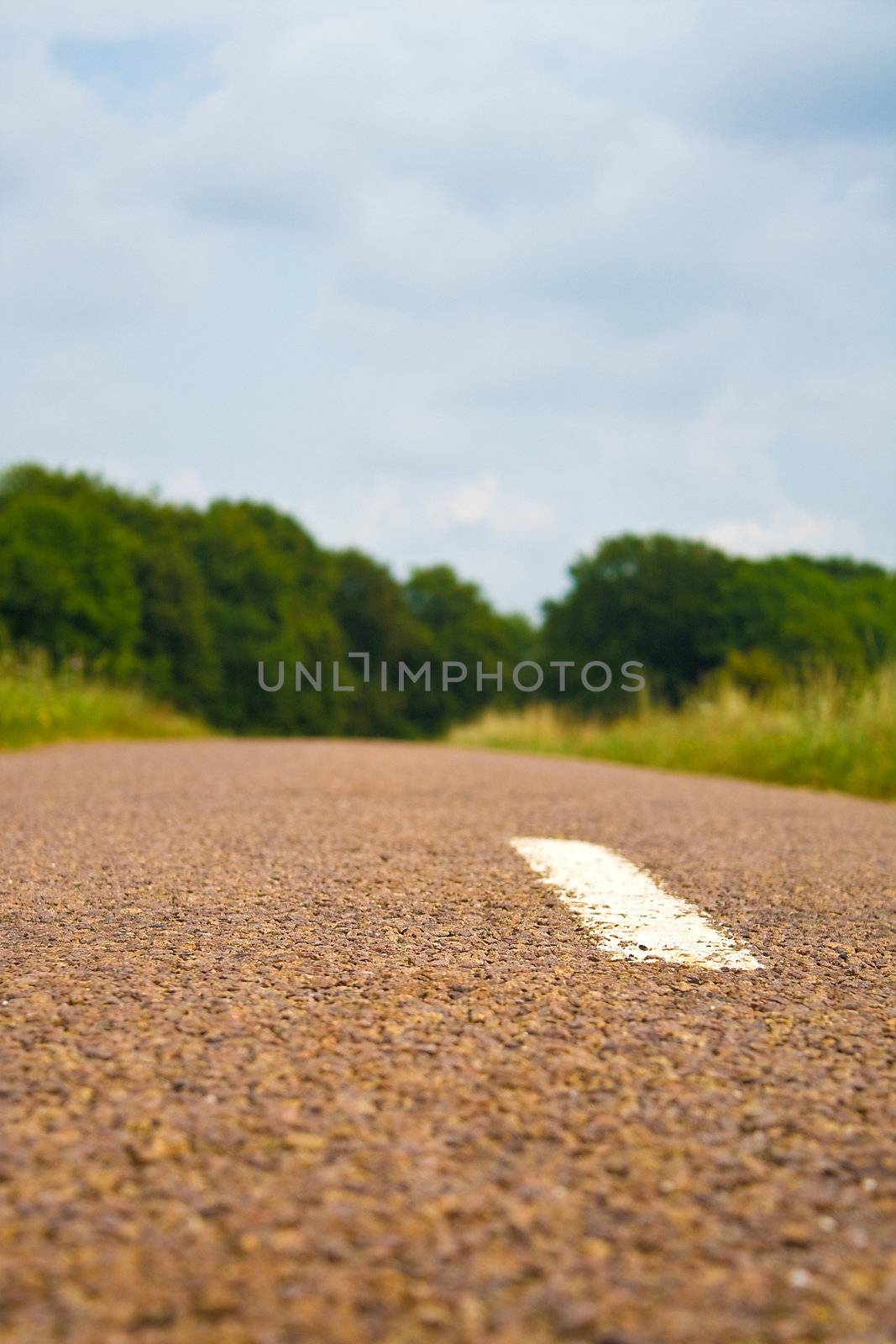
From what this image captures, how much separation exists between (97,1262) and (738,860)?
3.22 m

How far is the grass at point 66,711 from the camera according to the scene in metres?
12.6

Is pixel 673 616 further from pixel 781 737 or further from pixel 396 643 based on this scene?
pixel 781 737

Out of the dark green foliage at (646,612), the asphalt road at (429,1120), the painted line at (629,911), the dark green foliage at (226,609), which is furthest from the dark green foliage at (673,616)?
the asphalt road at (429,1120)

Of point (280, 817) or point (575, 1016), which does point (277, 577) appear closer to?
point (280, 817)

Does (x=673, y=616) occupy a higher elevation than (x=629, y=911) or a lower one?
higher

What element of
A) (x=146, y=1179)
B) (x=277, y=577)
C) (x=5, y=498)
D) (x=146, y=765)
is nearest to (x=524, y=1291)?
(x=146, y=1179)

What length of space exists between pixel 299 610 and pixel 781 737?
40914 mm

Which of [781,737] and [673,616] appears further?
[673,616]

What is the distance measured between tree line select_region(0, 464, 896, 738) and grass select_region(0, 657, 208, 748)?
22.7 ft

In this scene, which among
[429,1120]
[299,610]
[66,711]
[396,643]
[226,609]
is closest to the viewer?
[429,1120]

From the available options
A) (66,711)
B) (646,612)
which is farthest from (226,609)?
(66,711)

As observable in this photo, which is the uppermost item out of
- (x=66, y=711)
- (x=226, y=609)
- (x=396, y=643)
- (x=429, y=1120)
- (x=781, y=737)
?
(x=226, y=609)

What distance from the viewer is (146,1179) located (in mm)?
1339

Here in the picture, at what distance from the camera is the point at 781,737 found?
465 inches
